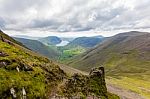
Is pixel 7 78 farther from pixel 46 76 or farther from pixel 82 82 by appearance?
pixel 82 82

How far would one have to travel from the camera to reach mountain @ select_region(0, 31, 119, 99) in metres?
47.2

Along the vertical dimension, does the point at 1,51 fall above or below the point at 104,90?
above

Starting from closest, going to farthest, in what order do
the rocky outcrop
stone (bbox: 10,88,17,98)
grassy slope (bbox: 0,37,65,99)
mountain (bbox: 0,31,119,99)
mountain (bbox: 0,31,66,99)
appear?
stone (bbox: 10,88,17,98) → mountain (bbox: 0,31,66,99) → grassy slope (bbox: 0,37,65,99) → mountain (bbox: 0,31,119,99) → the rocky outcrop

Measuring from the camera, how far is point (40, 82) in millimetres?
53562

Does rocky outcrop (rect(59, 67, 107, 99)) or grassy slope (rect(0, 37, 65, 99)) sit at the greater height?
grassy slope (rect(0, 37, 65, 99))

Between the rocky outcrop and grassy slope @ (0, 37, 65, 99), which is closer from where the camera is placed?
grassy slope @ (0, 37, 65, 99)

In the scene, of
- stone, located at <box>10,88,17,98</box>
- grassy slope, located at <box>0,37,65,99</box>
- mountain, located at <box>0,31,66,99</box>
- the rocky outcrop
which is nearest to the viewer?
stone, located at <box>10,88,17,98</box>

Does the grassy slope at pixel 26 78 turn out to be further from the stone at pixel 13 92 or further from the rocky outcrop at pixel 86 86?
the rocky outcrop at pixel 86 86

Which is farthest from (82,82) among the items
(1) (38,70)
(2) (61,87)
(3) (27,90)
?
(3) (27,90)

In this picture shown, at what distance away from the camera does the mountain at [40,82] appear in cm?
4725

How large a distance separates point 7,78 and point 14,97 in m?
3.53

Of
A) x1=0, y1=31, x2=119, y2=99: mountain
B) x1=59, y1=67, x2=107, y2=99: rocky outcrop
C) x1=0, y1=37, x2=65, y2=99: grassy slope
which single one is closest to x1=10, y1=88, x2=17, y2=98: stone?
x1=0, y1=31, x2=119, y2=99: mountain

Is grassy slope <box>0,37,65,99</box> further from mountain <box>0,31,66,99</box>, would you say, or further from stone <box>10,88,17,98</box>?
stone <box>10,88,17,98</box>

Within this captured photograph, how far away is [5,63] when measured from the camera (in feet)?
171
